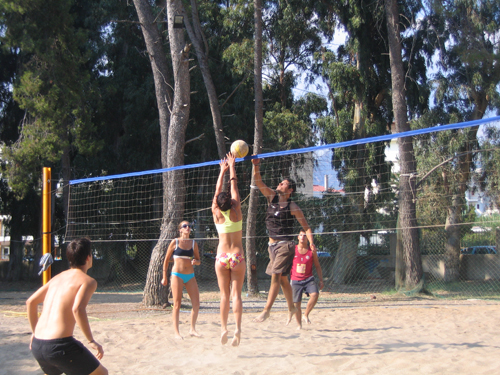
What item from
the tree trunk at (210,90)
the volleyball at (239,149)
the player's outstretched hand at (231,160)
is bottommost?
the player's outstretched hand at (231,160)

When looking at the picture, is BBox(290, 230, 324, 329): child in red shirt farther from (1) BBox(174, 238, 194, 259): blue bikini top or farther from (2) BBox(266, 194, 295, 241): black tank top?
(1) BBox(174, 238, 194, 259): blue bikini top

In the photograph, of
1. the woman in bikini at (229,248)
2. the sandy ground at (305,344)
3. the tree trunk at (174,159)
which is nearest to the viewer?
the sandy ground at (305,344)

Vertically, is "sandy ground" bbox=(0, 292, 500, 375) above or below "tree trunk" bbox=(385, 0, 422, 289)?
below

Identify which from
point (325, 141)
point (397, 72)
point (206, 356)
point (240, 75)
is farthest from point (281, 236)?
point (240, 75)

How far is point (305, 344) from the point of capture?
5457 mm

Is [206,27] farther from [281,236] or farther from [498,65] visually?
[281,236]

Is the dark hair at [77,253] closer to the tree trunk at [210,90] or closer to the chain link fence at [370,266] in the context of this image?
the tree trunk at [210,90]

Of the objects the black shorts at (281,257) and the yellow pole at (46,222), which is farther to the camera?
the yellow pole at (46,222)

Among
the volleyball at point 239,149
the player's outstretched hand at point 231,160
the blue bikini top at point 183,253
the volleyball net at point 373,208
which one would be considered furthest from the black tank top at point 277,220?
the volleyball net at point 373,208

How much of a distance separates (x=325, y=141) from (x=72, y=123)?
7711 millimetres

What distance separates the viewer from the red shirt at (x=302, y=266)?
6.44m

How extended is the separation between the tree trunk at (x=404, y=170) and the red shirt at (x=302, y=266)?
573cm

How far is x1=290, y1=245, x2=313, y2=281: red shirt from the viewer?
6438 mm

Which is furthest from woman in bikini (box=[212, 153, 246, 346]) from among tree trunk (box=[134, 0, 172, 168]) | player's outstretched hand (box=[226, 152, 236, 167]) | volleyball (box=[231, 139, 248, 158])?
tree trunk (box=[134, 0, 172, 168])
